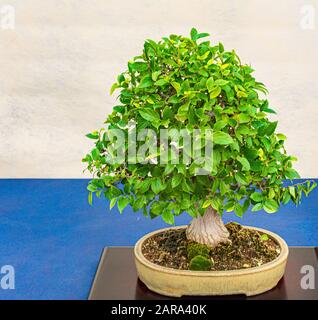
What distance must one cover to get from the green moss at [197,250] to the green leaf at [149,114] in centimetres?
44

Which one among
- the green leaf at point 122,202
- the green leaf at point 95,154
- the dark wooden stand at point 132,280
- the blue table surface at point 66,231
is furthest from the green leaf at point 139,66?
the blue table surface at point 66,231

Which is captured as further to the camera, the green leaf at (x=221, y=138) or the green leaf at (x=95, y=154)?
the green leaf at (x=95, y=154)

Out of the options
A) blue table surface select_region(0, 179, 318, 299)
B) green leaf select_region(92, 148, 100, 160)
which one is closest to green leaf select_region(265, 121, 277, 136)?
green leaf select_region(92, 148, 100, 160)

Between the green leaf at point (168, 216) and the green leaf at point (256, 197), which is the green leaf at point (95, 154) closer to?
the green leaf at point (168, 216)

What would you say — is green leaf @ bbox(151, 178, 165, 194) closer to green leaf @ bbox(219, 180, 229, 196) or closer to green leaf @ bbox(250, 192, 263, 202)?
green leaf @ bbox(219, 180, 229, 196)

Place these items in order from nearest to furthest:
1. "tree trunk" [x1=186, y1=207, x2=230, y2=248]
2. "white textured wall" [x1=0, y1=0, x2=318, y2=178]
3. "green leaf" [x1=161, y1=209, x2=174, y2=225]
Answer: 1. "green leaf" [x1=161, y1=209, x2=174, y2=225]
2. "tree trunk" [x1=186, y1=207, x2=230, y2=248]
3. "white textured wall" [x1=0, y1=0, x2=318, y2=178]

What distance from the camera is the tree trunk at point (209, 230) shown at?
5.60 feet

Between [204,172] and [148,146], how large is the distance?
0.17 m

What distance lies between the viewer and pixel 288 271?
69.0 inches

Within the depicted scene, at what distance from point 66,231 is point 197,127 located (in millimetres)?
1174

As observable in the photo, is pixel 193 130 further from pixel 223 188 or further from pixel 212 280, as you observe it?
pixel 212 280

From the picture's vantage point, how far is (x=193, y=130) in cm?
143

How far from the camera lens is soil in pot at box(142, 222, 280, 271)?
1.60m

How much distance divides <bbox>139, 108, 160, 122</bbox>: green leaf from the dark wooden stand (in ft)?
1.73
